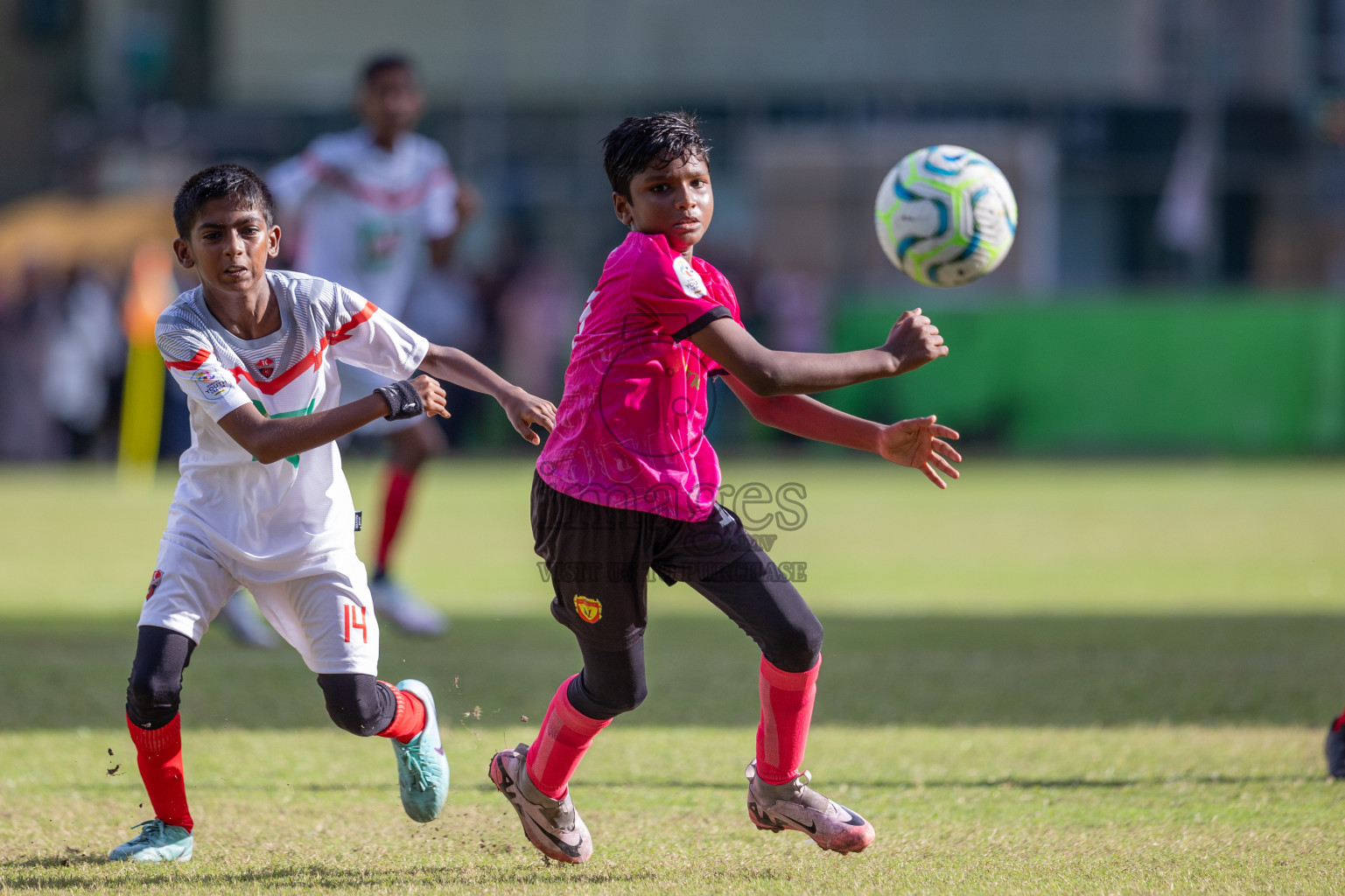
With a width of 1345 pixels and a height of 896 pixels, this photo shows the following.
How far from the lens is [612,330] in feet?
13.1

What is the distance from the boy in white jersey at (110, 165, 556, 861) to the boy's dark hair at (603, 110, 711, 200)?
0.62 metres

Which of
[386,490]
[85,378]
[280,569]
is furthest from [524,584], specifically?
[85,378]

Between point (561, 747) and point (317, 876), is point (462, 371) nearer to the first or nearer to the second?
point (561, 747)

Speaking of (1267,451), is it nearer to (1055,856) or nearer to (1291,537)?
(1291,537)

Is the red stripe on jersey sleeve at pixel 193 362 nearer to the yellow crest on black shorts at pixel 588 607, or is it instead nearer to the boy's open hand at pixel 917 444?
the yellow crest on black shorts at pixel 588 607

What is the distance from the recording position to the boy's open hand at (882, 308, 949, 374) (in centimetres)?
382

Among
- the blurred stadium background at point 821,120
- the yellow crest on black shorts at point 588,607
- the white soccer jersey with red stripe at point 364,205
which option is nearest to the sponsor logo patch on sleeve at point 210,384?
the yellow crest on black shorts at point 588,607

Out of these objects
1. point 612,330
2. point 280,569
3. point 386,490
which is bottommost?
point 386,490

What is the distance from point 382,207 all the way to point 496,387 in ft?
13.8

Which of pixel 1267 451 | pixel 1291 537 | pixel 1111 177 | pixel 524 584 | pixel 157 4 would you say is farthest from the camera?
pixel 157 4

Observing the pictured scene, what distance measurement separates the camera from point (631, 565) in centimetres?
400

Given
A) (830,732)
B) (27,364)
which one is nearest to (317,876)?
(830,732)

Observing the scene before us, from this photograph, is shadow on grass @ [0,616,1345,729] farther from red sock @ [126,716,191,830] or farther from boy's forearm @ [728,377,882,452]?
boy's forearm @ [728,377,882,452]

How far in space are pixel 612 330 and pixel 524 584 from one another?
605cm
